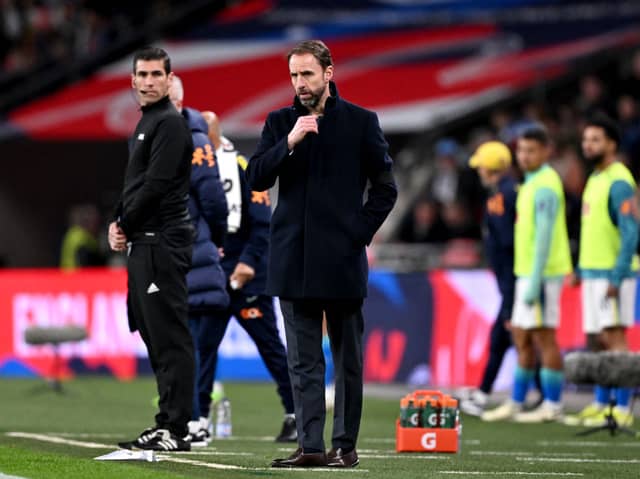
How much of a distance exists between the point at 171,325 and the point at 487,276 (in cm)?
884

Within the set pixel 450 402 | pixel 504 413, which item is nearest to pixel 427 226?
pixel 504 413

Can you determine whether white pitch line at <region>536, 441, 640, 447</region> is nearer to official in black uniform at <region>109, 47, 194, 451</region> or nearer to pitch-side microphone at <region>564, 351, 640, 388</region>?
pitch-side microphone at <region>564, 351, 640, 388</region>

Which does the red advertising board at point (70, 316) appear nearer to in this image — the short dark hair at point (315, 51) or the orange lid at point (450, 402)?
the orange lid at point (450, 402)

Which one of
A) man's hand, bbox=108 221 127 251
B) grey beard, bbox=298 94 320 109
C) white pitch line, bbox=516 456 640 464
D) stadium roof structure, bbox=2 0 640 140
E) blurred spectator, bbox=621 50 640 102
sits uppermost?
stadium roof structure, bbox=2 0 640 140

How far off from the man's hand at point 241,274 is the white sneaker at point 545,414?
359 cm

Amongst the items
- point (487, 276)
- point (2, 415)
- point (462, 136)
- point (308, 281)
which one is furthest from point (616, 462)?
point (462, 136)

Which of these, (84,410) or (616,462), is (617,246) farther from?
(84,410)

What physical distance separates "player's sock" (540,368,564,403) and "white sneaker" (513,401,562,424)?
0.20 ft

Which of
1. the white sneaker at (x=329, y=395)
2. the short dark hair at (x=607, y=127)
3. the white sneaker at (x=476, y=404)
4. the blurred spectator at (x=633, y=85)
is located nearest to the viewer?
the short dark hair at (x=607, y=127)

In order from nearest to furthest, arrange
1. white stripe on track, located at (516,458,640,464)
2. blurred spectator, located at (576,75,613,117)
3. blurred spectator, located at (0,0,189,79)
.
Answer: white stripe on track, located at (516,458,640,464), blurred spectator, located at (576,75,613,117), blurred spectator, located at (0,0,189,79)

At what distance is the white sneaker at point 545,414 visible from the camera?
1379cm

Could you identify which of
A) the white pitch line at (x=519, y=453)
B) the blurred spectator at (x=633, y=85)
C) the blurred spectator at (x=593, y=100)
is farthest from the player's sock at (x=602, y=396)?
the blurred spectator at (x=633, y=85)

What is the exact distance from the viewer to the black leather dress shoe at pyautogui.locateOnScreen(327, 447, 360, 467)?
8.79 m

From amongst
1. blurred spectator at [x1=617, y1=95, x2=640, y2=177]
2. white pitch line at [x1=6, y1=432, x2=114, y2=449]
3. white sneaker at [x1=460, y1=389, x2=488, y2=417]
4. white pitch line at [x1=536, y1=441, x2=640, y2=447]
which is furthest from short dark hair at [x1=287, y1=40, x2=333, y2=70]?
blurred spectator at [x1=617, y1=95, x2=640, y2=177]
